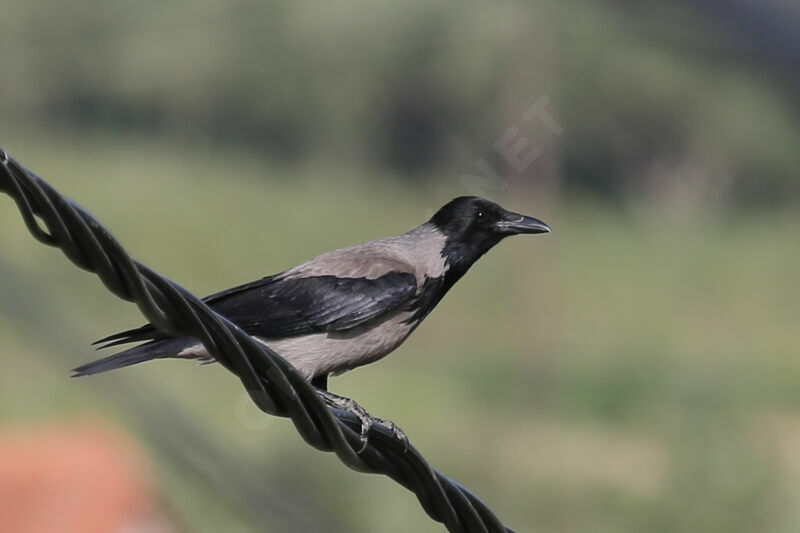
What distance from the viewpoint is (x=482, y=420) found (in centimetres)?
1755

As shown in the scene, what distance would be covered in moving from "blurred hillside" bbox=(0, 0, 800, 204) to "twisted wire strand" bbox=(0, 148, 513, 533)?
46.9 ft

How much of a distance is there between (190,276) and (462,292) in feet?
15.8

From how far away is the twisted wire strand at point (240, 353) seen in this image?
7.56ft

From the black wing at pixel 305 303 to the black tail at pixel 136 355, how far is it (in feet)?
0.68

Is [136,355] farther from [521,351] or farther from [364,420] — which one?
[521,351]

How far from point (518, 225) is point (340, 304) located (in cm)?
61

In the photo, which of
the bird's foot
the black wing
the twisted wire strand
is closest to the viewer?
the twisted wire strand

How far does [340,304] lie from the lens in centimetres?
362

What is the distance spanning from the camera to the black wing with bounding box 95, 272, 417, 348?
11.6ft

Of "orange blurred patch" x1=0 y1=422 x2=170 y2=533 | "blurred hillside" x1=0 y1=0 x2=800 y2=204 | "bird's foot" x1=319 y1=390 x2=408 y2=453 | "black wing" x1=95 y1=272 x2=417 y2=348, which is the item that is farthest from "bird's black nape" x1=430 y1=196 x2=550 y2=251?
"blurred hillside" x1=0 y1=0 x2=800 y2=204

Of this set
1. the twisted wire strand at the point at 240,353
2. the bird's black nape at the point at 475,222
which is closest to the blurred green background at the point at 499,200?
the bird's black nape at the point at 475,222

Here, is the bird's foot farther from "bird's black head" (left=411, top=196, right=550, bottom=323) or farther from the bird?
Result: "bird's black head" (left=411, top=196, right=550, bottom=323)

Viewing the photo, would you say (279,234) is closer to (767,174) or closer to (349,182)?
(349,182)

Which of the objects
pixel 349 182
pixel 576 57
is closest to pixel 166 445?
pixel 349 182
